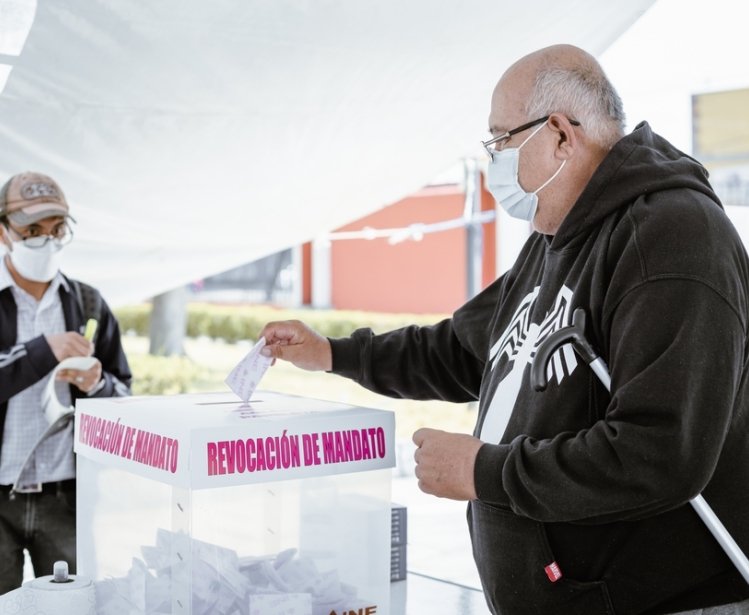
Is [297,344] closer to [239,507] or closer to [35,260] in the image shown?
[239,507]

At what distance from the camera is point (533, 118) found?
61.2 inches

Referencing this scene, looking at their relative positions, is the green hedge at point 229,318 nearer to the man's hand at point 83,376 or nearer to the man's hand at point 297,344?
the man's hand at point 83,376

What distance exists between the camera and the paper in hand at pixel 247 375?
67.5 inches

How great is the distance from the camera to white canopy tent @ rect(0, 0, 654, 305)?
2.18 meters

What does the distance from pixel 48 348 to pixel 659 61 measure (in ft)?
9.12

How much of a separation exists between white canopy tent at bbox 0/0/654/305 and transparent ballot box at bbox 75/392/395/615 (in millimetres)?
901

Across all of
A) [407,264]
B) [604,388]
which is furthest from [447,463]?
[407,264]

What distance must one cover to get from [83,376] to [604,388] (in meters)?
1.41

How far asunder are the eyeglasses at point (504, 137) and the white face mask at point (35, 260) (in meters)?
1.30

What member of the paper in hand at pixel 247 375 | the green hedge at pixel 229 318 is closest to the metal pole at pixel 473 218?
the paper in hand at pixel 247 375

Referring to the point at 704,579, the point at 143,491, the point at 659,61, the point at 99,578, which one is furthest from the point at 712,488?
the point at 659,61

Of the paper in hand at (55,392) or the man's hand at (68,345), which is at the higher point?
the man's hand at (68,345)

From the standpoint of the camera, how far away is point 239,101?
2590 millimetres

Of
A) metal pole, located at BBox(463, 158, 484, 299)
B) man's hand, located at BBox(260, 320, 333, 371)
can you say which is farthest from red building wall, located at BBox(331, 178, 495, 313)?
man's hand, located at BBox(260, 320, 333, 371)
